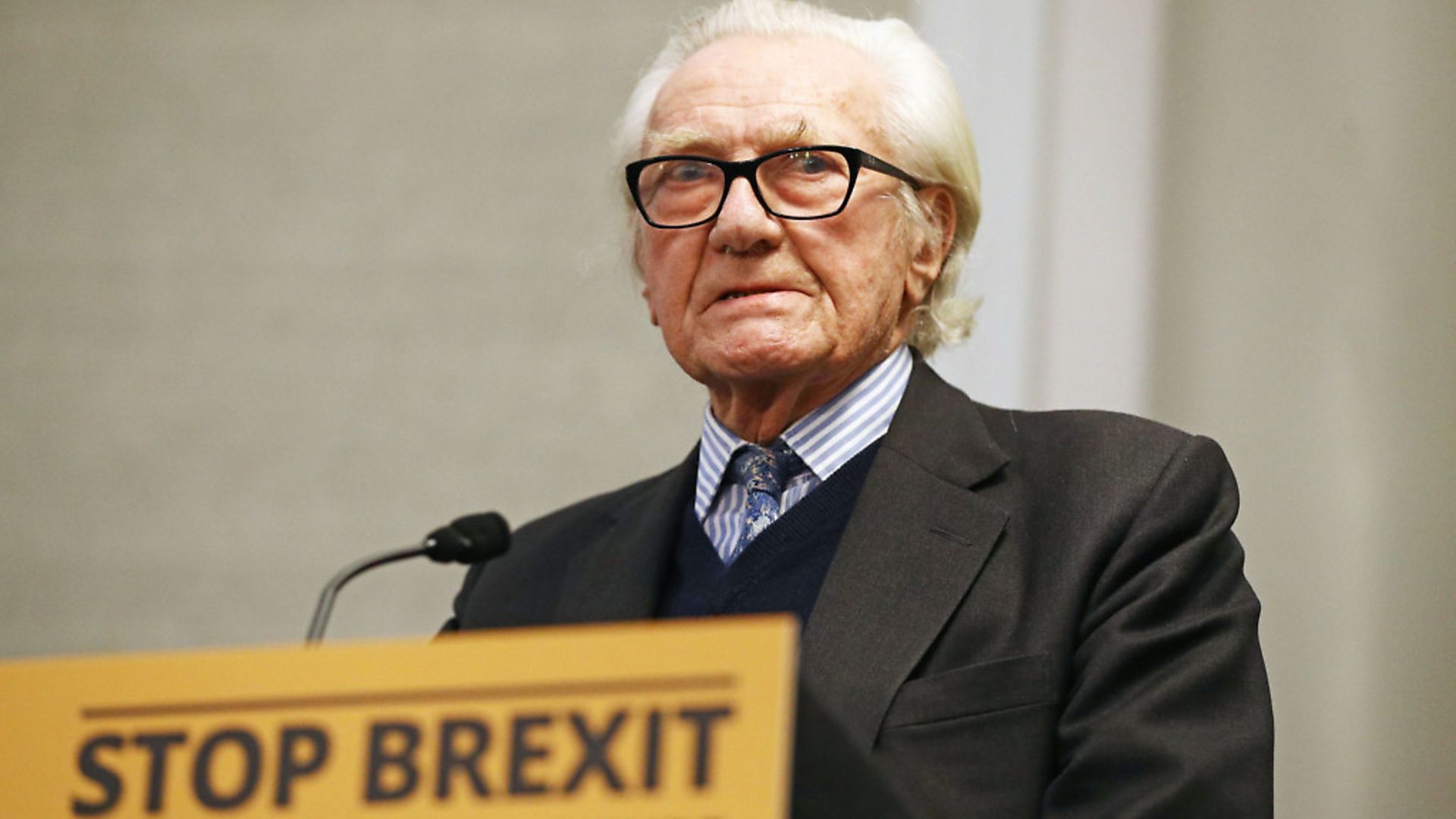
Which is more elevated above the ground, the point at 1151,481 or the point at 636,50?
the point at 636,50

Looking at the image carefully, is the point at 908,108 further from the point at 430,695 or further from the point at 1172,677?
the point at 430,695

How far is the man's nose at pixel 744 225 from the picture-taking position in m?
1.86

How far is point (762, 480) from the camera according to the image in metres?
1.92

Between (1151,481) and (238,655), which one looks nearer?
(238,655)

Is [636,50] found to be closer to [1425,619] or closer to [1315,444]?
[1315,444]

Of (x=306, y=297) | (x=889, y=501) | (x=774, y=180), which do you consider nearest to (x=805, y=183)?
(x=774, y=180)

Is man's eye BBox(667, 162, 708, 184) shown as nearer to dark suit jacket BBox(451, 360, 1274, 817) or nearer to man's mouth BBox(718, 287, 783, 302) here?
man's mouth BBox(718, 287, 783, 302)

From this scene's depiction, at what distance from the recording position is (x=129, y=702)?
36.2 inches

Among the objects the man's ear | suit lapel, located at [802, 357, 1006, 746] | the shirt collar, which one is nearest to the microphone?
suit lapel, located at [802, 357, 1006, 746]

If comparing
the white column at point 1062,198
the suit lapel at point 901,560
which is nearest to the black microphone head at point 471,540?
the suit lapel at point 901,560

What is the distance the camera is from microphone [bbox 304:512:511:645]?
4.84ft

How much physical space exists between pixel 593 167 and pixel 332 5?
0.62 m

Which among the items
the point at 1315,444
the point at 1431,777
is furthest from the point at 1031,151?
the point at 1431,777

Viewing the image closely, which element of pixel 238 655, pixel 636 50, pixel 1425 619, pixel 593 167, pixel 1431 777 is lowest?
pixel 1431 777
